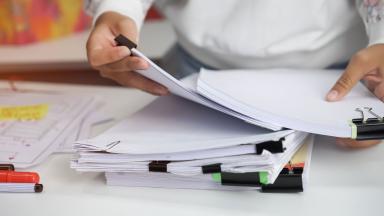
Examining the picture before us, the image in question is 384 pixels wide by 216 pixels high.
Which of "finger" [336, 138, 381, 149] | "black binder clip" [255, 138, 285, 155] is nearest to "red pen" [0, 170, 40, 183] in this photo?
"black binder clip" [255, 138, 285, 155]

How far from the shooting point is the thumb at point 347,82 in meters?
0.57

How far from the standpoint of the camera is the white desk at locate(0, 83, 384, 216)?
499mm

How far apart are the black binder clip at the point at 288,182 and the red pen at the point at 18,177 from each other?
0.25 m

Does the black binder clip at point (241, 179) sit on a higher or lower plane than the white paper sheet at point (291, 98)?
lower

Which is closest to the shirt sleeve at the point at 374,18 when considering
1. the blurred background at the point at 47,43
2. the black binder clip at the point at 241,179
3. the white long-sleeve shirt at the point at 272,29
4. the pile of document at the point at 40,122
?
the white long-sleeve shirt at the point at 272,29

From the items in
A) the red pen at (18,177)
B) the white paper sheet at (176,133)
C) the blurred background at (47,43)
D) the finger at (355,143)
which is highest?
the blurred background at (47,43)

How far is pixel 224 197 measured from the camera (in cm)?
52

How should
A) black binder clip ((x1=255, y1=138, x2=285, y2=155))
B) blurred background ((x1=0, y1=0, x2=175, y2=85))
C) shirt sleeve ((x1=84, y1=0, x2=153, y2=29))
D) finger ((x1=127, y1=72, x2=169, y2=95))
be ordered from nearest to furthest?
black binder clip ((x1=255, y1=138, x2=285, y2=155)) < finger ((x1=127, y1=72, x2=169, y2=95)) < shirt sleeve ((x1=84, y1=0, x2=153, y2=29)) < blurred background ((x1=0, y1=0, x2=175, y2=85))

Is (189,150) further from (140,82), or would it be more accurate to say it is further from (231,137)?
(140,82)

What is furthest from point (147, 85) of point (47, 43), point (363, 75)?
point (47, 43)

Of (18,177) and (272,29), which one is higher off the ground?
(272,29)

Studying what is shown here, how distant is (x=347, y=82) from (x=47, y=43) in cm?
95

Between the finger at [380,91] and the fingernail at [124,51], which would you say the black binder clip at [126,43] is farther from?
the finger at [380,91]

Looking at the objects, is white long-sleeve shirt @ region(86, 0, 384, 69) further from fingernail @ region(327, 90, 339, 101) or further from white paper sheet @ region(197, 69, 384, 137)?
fingernail @ region(327, 90, 339, 101)
